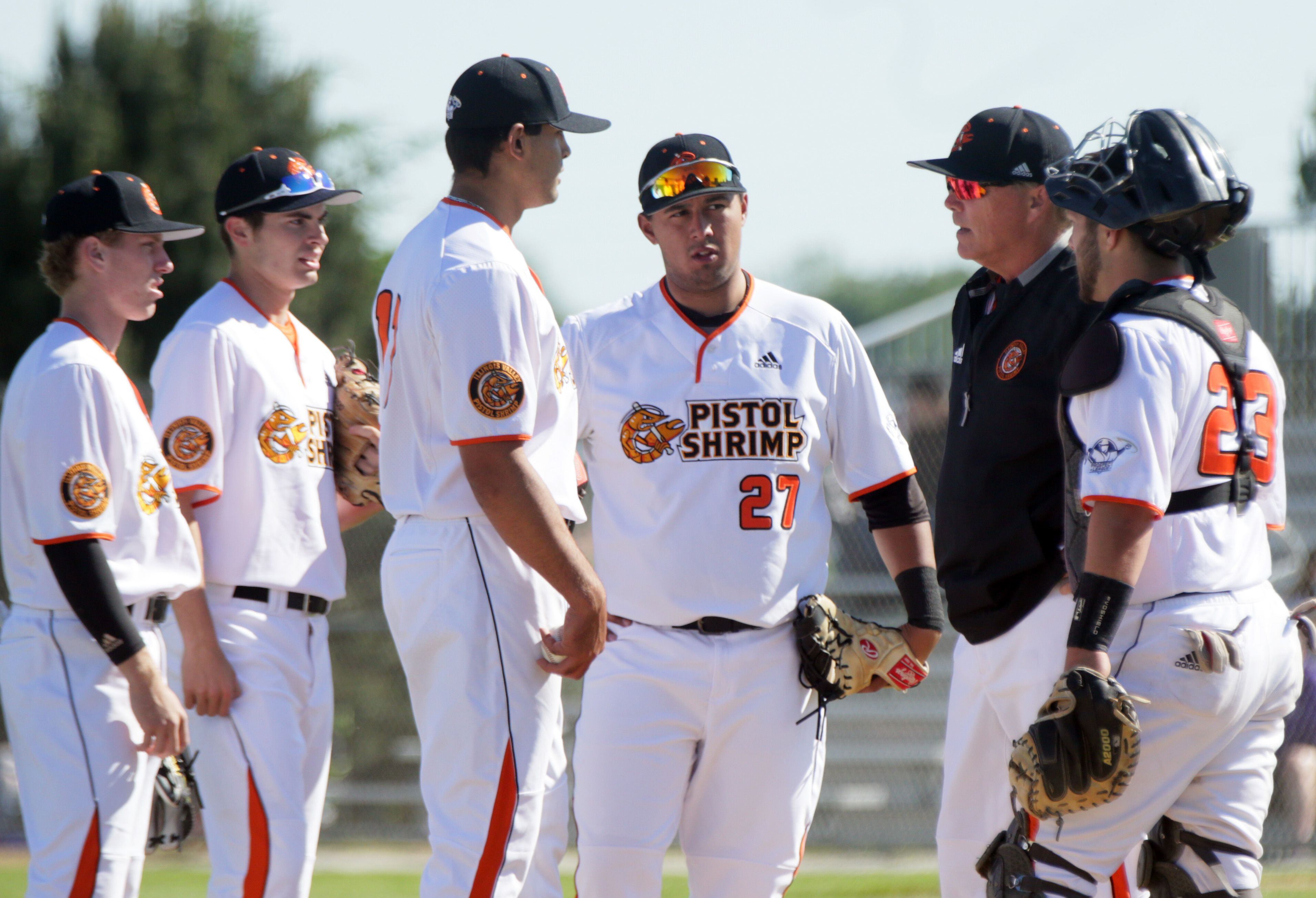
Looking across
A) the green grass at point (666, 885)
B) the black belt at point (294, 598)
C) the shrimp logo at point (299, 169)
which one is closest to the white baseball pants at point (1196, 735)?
the black belt at point (294, 598)

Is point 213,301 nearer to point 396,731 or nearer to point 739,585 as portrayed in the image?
point 739,585

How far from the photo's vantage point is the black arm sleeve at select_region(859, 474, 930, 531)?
434 centimetres

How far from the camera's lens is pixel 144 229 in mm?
4383

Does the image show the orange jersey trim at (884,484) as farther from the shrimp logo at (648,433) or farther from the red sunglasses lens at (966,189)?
the red sunglasses lens at (966,189)

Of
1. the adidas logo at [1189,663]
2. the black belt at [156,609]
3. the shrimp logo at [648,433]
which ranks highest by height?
the shrimp logo at [648,433]

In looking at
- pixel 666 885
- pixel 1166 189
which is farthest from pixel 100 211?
pixel 666 885

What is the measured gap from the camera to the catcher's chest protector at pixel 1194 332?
335 centimetres

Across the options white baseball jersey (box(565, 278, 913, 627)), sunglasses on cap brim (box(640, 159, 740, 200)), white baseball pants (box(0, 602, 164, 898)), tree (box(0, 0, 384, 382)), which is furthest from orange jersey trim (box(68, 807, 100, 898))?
tree (box(0, 0, 384, 382))

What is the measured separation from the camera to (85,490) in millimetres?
3980

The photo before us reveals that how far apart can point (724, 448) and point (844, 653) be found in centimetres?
70

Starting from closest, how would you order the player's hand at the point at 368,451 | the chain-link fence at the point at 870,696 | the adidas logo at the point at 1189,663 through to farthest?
the adidas logo at the point at 1189,663 < the player's hand at the point at 368,451 < the chain-link fence at the point at 870,696

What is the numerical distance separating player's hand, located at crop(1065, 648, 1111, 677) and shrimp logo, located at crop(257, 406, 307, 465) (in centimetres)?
256

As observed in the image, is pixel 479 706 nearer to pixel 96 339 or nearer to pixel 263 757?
pixel 263 757

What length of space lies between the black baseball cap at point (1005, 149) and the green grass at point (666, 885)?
4774 mm
